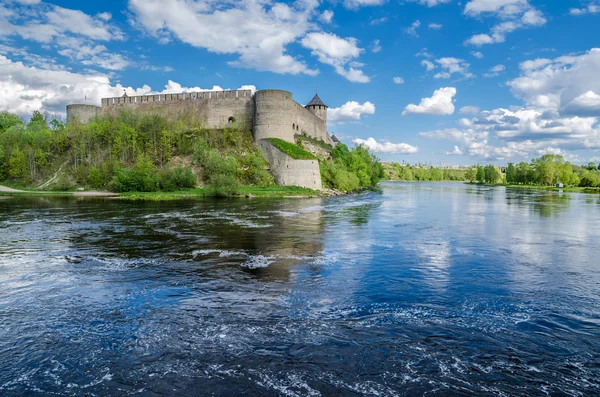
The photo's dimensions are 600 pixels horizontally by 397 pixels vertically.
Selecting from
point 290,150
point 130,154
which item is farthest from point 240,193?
point 130,154

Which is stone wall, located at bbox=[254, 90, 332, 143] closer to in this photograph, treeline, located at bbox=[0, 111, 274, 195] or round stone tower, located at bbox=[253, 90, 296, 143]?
round stone tower, located at bbox=[253, 90, 296, 143]

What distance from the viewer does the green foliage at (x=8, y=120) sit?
4969 centimetres

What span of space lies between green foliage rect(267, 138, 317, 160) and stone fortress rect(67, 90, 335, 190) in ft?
0.99

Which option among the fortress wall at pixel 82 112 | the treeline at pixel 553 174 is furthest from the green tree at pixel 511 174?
the fortress wall at pixel 82 112

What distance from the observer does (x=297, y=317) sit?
5406 millimetres

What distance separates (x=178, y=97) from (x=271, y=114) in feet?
32.8

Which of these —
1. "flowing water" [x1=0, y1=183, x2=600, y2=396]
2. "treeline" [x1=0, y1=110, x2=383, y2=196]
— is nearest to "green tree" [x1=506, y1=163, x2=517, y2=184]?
"treeline" [x1=0, y1=110, x2=383, y2=196]

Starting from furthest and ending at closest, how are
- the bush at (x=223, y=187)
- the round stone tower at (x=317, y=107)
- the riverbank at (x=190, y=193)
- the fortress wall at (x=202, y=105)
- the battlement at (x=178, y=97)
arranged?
1. the round stone tower at (x=317, y=107)
2. the battlement at (x=178, y=97)
3. the fortress wall at (x=202, y=105)
4. the bush at (x=223, y=187)
5. the riverbank at (x=190, y=193)

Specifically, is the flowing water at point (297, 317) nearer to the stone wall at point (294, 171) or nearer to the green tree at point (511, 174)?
the stone wall at point (294, 171)

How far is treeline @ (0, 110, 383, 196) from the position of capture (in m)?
32.9

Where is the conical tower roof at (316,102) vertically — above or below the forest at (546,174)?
above

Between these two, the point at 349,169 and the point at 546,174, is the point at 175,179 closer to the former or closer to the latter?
the point at 349,169

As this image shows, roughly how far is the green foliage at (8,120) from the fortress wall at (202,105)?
19066 millimetres

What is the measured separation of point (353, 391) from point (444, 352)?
1.34 metres
